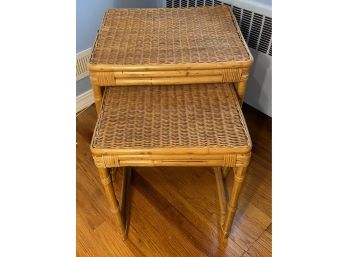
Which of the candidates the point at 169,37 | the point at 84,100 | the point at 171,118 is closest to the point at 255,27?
the point at 169,37

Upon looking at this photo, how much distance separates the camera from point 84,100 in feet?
4.68

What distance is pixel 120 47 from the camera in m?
0.86

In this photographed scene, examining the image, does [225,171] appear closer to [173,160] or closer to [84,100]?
[173,160]

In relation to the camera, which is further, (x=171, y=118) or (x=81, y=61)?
(x=81, y=61)

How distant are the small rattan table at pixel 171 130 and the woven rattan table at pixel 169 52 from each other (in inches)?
2.2

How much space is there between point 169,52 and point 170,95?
12cm

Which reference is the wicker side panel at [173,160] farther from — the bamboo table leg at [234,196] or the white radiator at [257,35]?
the white radiator at [257,35]

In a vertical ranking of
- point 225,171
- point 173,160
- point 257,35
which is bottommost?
point 225,171

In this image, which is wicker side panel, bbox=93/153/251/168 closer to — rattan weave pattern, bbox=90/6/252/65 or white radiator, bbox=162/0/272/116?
rattan weave pattern, bbox=90/6/252/65

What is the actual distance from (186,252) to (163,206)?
0.19 m

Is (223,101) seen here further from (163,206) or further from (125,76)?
(163,206)

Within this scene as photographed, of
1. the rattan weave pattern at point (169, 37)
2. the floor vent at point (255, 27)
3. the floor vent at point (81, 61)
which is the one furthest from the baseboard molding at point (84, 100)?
the floor vent at point (255, 27)
